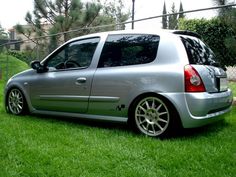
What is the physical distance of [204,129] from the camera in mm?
5168

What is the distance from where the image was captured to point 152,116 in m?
4.69

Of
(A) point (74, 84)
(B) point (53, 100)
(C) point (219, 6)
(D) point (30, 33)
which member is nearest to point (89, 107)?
(A) point (74, 84)

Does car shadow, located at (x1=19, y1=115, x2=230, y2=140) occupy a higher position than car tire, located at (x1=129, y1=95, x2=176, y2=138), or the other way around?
car tire, located at (x1=129, y1=95, x2=176, y2=138)

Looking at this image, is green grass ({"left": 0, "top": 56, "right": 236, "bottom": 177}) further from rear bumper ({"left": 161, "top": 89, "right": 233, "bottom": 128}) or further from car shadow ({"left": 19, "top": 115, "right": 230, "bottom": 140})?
rear bumper ({"left": 161, "top": 89, "right": 233, "bottom": 128})

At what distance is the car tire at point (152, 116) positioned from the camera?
179 inches

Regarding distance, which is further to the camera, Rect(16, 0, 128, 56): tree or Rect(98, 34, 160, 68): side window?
Rect(16, 0, 128, 56): tree

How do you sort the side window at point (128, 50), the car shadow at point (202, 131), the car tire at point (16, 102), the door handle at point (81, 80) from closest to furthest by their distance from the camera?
1. the car shadow at point (202, 131)
2. the side window at point (128, 50)
3. the door handle at point (81, 80)
4. the car tire at point (16, 102)

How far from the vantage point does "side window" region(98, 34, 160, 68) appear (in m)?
4.84

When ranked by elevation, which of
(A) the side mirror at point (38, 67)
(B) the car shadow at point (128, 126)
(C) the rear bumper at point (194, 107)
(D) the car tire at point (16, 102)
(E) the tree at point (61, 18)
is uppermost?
(E) the tree at point (61, 18)

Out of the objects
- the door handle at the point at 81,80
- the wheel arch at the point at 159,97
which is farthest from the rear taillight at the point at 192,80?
the door handle at the point at 81,80

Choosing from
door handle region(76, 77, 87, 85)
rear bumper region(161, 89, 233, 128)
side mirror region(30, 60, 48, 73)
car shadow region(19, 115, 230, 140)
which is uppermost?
side mirror region(30, 60, 48, 73)

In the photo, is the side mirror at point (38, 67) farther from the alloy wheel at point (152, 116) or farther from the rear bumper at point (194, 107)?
the rear bumper at point (194, 107)

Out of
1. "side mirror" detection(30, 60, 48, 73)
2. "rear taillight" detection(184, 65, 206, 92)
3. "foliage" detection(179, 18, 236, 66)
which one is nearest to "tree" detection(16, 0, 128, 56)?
"foliage" detection(179, 18, 236, 66)

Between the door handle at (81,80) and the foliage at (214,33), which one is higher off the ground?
the foliage at (214,33)
